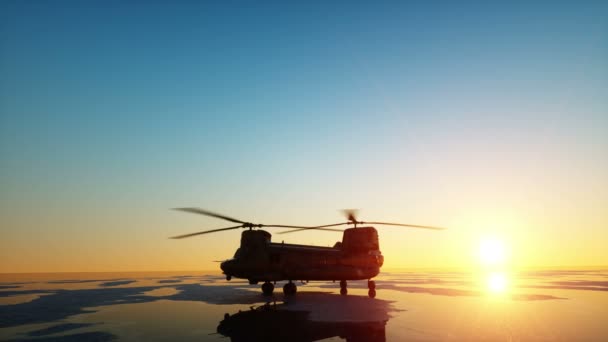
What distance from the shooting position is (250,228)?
27125 millimetres

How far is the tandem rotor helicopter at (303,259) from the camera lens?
26.3 metres

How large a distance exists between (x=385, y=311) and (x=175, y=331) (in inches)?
418

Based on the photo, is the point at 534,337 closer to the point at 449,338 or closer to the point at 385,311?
the point at 449,338

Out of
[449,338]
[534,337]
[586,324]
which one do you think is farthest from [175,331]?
[586,324]

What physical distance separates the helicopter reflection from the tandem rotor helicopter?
8.19m

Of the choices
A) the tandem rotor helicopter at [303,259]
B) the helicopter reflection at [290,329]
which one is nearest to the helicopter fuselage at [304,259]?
the tandem rotor helicopter at [303,259]

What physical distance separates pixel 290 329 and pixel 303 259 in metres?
13.8

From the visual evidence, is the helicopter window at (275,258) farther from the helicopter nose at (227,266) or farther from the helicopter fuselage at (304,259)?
the helicopter nose at (227,266)

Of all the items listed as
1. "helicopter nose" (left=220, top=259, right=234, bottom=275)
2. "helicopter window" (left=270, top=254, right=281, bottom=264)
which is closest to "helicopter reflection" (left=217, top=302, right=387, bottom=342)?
"helicopter nose" (left=220, top=259, right=234, bottom=275)

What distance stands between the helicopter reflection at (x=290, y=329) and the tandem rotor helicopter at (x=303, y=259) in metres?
8.19

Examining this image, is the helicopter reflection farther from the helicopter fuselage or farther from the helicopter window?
the helicopter window

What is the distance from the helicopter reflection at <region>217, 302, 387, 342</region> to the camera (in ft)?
41.6

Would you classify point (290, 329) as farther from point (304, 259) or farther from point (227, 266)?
point (304, 259)

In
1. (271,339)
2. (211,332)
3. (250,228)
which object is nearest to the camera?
(271,339)
